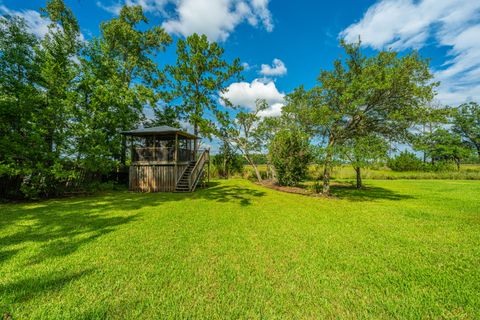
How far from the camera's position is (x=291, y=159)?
12.9 m

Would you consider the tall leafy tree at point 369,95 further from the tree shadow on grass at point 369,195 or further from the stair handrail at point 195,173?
the stair handrail at point 195,173

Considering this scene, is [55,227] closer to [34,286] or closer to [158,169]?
[34,286]

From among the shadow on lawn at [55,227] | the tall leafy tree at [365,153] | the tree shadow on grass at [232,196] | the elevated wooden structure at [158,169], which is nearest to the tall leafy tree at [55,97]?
the elevated wooden structure at [158,169]

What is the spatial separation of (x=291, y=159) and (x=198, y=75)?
1434 centimetres

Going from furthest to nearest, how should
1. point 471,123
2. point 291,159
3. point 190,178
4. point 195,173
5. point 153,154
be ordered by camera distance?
1. point 471,123
2. point 291,159
3. point 195,173
4. point 153,154
5. point 190,178

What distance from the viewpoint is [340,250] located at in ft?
11.2

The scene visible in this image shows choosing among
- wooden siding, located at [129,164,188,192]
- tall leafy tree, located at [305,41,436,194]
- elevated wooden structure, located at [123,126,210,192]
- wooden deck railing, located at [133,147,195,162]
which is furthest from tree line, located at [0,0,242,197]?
tall leafy tree, located at [305,41,436,194]

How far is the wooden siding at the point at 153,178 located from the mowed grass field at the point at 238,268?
20.9ft

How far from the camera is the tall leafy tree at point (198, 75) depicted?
19.7 m

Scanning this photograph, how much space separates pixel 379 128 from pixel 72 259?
11.9 meters

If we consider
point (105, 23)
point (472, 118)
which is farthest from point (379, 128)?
point (472, 118)

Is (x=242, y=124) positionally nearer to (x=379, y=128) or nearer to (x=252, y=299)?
(x=379, y=128)

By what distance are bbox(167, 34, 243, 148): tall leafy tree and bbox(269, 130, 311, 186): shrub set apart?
9016mm

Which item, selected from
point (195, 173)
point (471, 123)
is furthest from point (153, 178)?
point (471, 123)
